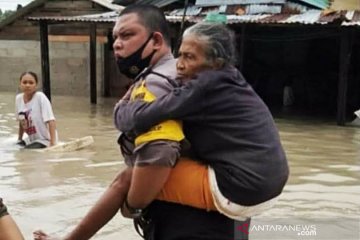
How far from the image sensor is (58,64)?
22.0m

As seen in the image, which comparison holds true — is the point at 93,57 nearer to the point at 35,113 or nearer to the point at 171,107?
the point at 35,113

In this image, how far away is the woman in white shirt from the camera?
8188 millimetres

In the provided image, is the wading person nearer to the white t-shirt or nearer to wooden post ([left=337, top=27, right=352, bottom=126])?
the white t-shirt

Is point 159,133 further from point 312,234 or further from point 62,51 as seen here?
point 62,51

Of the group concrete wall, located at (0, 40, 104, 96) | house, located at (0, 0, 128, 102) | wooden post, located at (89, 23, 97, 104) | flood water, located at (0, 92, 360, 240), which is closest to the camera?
flood water, located at (0, 92, 360, 240)

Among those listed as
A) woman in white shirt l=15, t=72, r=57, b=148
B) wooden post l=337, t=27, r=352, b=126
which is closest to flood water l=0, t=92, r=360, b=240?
woman in white shirt l=15, t=72, r=57, b=148

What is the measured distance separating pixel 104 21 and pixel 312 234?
40.3 ft

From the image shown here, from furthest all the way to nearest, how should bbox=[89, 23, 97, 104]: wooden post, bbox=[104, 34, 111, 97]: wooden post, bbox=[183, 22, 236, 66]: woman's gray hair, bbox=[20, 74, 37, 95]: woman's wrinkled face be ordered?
bbox=[104, 34, 111, 97]: wooden post
bbox=[89, 23, 97, 104]: wooden post
bbox=[20, 74, 37, 95]: woman's wrinkled face
bbox=[183, 22, 236, 66]: woman's gray hair

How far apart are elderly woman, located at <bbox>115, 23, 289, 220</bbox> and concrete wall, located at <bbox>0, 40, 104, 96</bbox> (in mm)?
19411

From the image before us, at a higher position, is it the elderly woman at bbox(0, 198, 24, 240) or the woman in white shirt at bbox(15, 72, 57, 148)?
the elderly woman at bbox(0, 198, 24, 240)

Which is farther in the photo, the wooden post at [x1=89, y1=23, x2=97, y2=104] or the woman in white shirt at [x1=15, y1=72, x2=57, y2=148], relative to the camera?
the wooden post at [x1=89, y1=23, x2=97, y2=104]

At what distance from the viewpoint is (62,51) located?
72.1 ft

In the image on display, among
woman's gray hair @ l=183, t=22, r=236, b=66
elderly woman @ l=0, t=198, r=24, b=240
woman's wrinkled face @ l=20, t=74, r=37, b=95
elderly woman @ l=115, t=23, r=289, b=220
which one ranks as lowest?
woman's wrinkled face @ l=20, t=74, r=37, b=95

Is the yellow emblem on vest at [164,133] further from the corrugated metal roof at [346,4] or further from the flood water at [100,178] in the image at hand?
the corrugated metal roof at [346,4]
